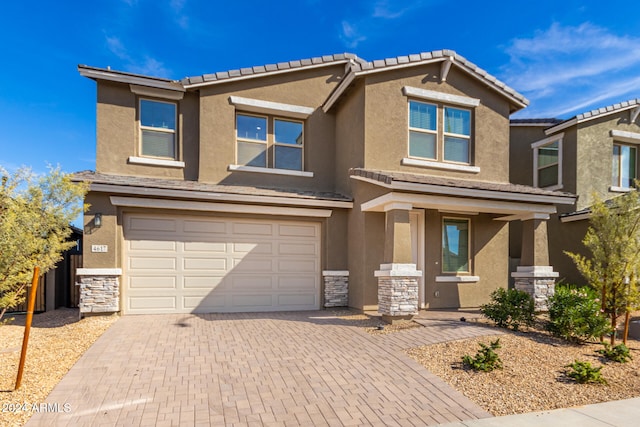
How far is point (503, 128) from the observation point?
1152cm

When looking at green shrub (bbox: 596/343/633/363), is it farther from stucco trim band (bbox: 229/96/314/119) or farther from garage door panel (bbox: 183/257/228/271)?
stucco trim band (bbox: 229/96/314/119)

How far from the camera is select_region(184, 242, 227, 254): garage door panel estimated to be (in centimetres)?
1012

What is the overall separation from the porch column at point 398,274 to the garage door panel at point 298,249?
9.28 ft

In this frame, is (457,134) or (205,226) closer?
(205,226)

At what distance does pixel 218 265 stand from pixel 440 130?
7.55 metres

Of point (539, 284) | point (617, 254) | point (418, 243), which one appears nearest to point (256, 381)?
point (418, 243)

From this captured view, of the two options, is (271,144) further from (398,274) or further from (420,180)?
(398,274)

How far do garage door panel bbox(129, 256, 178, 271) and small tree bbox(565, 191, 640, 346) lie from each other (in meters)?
9.77

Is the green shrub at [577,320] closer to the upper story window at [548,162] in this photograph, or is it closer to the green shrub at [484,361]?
the green shrub at [484,361]

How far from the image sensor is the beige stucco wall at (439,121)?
10.1 m

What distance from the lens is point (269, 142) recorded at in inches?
463

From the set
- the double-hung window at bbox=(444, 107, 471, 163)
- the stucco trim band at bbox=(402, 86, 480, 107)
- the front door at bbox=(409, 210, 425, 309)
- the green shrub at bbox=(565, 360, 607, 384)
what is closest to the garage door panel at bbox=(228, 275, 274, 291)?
the front door at bbox=(409, 210, 425, 309)

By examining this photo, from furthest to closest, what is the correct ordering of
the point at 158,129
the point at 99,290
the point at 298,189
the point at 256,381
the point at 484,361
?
the point at 298,189, the point at 158,129, the point at 99,290, the point at 484,361, the point at 256,381

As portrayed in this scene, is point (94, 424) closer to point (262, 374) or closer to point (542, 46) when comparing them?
point (262, 374)
